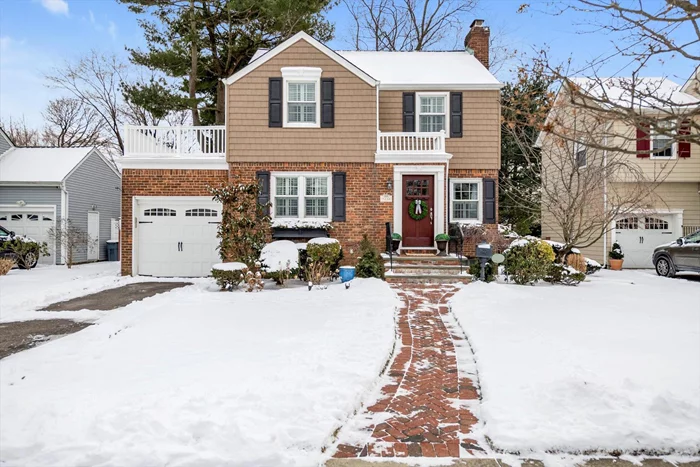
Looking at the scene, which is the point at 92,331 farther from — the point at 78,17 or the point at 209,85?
the point at 209,85

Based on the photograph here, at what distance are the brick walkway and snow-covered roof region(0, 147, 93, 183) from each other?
60.3 ft

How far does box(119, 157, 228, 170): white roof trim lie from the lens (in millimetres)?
13203

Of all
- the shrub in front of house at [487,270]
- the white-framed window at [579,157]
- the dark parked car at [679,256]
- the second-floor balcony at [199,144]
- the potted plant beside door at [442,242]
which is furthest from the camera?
the second-floor balcony at [199,144]

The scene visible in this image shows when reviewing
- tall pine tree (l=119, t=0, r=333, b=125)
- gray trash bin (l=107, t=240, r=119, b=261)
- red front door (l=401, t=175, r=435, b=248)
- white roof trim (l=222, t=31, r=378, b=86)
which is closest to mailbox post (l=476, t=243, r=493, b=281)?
red front door (l=401, t=175, r=435, b=248)

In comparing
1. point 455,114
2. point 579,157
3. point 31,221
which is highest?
point 455,114

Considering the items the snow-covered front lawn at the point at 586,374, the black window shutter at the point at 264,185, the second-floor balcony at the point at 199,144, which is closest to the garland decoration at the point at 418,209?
the second-floor balcony at the point at 199,144

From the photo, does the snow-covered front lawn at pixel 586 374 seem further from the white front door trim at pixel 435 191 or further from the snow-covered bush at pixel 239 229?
the white front door trim at pixel 435 191

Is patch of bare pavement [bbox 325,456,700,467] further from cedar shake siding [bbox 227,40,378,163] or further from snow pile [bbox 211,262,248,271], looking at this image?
cedar shake siding [bbox 227,40,378,163]

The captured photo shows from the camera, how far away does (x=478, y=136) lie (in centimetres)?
1435

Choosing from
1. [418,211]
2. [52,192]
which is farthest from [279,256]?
[52,192]

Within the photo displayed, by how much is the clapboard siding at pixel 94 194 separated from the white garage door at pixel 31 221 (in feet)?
2.63

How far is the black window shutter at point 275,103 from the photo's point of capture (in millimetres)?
13438

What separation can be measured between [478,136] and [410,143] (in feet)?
7.88

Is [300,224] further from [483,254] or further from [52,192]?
[52,192]
